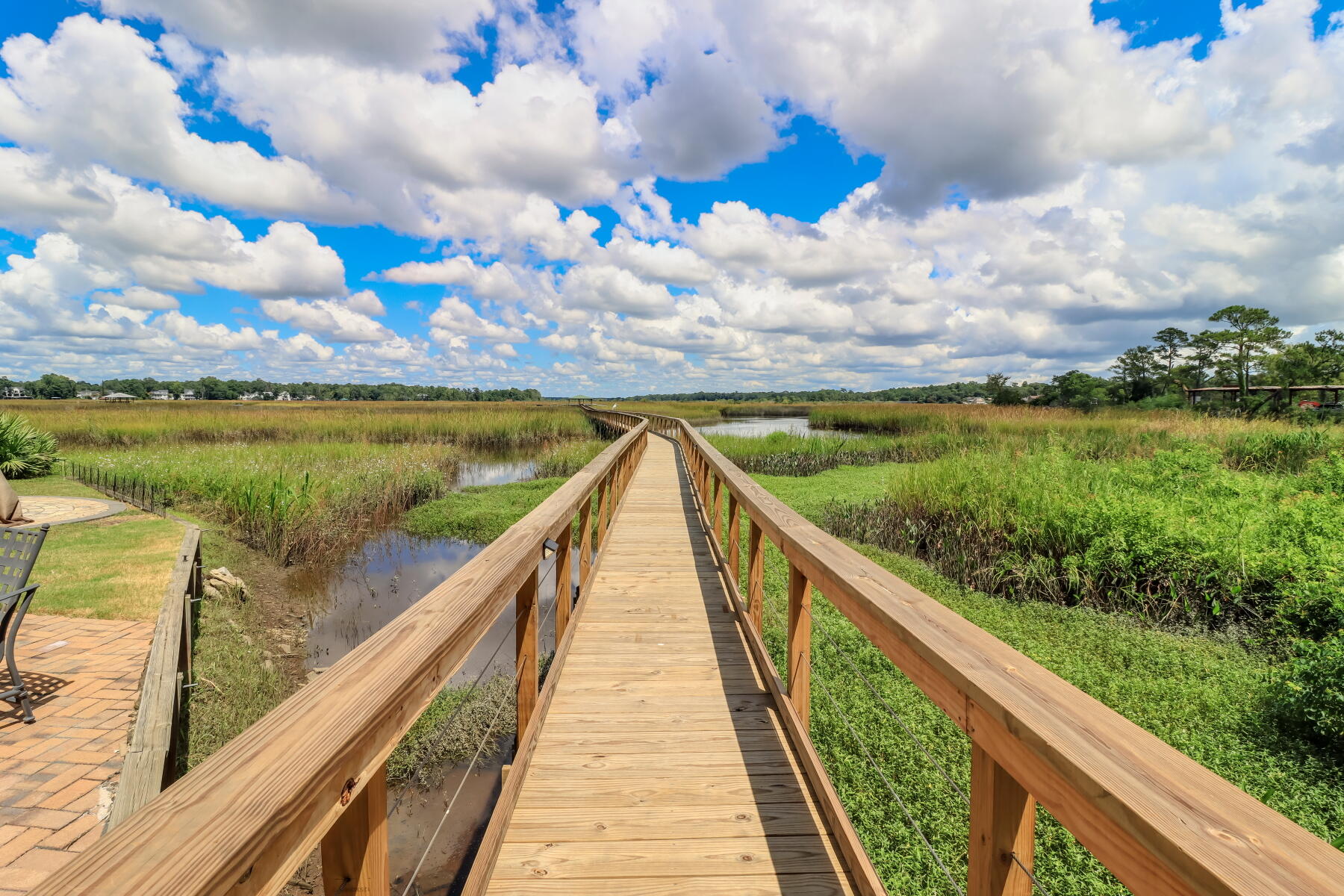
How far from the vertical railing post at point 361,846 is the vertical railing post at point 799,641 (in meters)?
1.71

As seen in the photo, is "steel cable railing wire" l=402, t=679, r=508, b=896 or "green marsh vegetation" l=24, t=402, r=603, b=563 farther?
"green marsh vegetation" l=24, t=402, r=603, b=563

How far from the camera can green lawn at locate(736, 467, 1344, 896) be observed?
2863 mm

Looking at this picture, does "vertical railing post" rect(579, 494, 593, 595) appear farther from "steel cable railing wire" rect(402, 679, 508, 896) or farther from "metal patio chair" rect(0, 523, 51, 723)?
"metal patio chair" rect(0, 523, 51, 723)

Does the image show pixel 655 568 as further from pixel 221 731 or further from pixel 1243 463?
pixel 1243 463

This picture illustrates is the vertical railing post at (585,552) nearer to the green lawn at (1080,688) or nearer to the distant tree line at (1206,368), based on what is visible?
the green lawn at (1080,688)

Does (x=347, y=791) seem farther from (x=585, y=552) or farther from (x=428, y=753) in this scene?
(x=428, y=753)

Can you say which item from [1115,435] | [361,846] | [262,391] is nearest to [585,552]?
[361,846]

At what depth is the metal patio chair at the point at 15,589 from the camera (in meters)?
3.19

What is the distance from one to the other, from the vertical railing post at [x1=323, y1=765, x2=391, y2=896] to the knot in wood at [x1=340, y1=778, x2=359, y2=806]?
0.06 metres

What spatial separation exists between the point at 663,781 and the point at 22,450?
15.1 meters

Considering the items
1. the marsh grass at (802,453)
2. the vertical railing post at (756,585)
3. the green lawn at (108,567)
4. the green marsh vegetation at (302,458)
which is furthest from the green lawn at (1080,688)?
the marsh grass at (802,453)

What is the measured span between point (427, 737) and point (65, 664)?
2344 mm

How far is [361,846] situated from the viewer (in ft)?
3.45

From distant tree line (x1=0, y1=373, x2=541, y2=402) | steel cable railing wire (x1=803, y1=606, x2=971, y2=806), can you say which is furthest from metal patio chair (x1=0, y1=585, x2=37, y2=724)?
distant tree line (x1=0, y1=373, x2=541, y2=402)
